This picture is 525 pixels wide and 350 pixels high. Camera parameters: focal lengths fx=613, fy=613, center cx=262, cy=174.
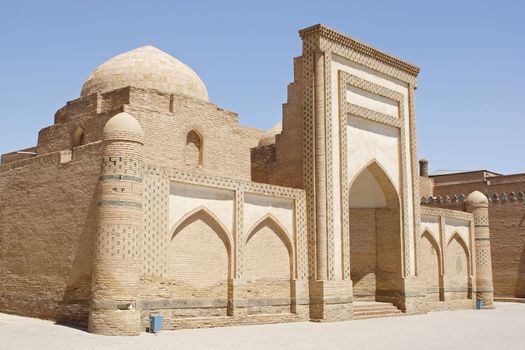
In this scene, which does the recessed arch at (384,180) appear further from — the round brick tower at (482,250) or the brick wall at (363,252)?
the round brick tower at (482,250)

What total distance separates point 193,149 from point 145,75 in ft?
9.60

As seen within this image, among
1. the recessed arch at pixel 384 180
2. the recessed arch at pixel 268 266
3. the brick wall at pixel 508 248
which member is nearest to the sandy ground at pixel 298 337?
the recessed arch at pixel 268 266

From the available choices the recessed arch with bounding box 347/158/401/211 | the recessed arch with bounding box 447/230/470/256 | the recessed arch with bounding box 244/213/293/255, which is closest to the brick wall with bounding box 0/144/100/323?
the recessed arch with bounding box 244/213/293/255

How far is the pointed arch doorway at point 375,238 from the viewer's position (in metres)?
20.0

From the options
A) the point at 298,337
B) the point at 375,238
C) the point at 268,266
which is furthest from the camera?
the point at 375,238

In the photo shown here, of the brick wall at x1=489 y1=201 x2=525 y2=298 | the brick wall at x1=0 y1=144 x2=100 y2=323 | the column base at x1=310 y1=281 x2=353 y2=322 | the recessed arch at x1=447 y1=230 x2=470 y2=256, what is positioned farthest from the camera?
the brick wall at x1=489 y1=201 x2=525 y2=298

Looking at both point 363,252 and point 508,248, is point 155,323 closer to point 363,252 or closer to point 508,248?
point 363,252

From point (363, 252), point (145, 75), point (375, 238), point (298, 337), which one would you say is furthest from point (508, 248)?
point (145, 75)

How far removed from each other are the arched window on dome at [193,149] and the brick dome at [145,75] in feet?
5.67

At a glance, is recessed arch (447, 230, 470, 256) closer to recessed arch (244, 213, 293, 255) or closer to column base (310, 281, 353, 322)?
column base (310, 281, 353, 322)

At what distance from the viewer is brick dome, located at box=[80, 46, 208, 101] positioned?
18.3 metres

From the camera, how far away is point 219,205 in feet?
49.2

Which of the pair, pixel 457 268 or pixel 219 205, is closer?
pixel 219 205

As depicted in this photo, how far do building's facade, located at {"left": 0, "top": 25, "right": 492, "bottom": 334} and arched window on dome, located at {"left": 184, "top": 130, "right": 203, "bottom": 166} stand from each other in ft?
0.11
